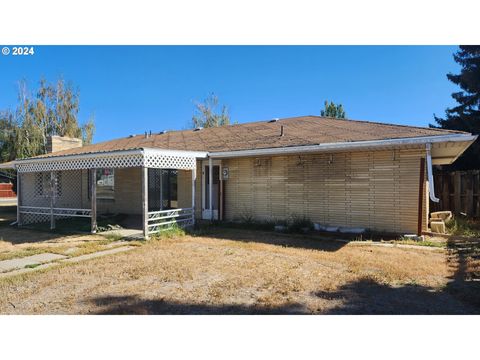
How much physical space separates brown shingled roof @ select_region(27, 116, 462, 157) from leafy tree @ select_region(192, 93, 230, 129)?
62.4ft

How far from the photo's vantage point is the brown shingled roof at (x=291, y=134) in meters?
9.05

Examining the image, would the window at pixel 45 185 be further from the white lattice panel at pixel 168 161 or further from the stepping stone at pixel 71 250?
the stepping stone at pixel 71 250

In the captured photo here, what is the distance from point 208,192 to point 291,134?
152 inches

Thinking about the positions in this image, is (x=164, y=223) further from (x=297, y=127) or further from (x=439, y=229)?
(x=439, y=229)

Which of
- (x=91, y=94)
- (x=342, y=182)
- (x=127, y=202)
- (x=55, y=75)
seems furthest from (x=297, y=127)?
(x=55, y=75)

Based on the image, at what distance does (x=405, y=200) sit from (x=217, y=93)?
2901 cm

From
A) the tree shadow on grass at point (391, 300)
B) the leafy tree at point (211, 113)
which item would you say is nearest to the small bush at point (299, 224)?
the tree shadow on grass at point (391, 300)

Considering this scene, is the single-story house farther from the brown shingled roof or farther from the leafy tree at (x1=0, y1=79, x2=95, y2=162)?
the leafy tree at (x1=0, y1=79, x2=95, y2=162)

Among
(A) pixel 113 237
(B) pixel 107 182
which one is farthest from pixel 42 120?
(A) pixel 113 237

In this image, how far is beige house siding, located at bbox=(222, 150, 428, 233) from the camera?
8453 mm

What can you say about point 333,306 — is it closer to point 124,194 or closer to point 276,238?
point 276,238

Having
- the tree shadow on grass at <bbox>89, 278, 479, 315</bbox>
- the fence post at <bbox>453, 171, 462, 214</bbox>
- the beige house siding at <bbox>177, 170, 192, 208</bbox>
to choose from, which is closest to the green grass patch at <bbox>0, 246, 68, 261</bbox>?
the tree shadow on grass at <bbox>89, 278, 479, 315</bbox>

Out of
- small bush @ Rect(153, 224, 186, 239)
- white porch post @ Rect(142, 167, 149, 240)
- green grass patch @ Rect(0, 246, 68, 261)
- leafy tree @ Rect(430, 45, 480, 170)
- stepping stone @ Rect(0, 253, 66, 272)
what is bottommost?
stepping stone @ Rect(0, 253, 66, 272)

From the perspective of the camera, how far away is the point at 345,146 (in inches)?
339
